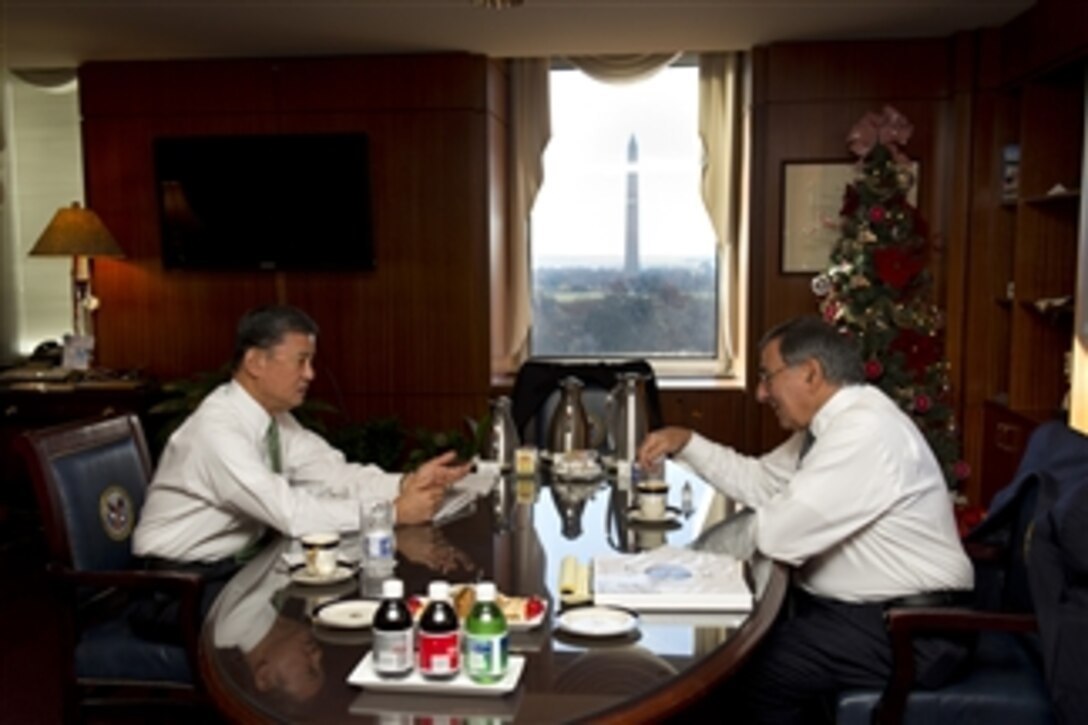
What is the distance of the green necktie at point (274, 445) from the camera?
8.41 ft

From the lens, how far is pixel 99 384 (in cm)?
501

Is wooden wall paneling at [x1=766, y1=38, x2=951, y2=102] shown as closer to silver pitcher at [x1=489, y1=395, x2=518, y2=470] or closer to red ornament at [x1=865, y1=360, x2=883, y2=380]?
red ornament at [x1=865, y1=360, x2=883, y2=380]

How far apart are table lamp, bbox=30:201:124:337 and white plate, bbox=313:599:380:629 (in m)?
3.94

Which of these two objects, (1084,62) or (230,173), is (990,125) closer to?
(1084,62)

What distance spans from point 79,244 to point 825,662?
4.34m

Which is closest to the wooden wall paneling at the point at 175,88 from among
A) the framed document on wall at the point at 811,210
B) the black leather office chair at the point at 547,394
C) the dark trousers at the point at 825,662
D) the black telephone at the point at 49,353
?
the black telephone at the point at 49,353

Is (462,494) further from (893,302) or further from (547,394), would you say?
(893,302)

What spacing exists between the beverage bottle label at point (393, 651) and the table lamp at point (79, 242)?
14.1ft

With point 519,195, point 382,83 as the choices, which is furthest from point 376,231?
point 519,195

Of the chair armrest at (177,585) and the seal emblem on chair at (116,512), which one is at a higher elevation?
the seal emblem on chair at (116,512)

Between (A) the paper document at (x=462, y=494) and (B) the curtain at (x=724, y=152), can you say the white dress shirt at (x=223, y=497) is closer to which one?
(A) the paper document at (x=462, y=494)

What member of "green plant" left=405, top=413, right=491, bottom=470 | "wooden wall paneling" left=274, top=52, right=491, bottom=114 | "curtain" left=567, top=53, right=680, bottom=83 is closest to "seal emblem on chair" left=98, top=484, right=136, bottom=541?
"green plant" left=405, top=413, right=491, bottom=470

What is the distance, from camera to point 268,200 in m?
5.28

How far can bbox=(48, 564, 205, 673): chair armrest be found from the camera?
2.15 metres
